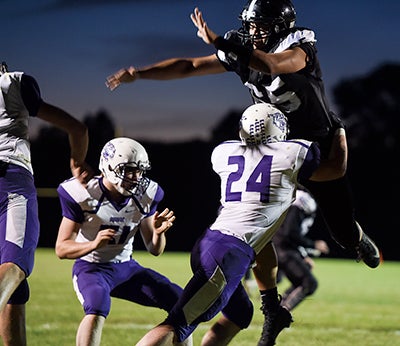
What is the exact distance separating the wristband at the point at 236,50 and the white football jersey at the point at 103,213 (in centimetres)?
86

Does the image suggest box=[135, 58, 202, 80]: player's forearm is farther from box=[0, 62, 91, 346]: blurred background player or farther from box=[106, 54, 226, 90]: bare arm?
box=[0, 62, 91, 346]: blurred background player

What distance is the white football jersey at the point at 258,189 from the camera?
3951mm

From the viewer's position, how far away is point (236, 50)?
414 cm

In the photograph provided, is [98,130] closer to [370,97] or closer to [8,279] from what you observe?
[370,97]

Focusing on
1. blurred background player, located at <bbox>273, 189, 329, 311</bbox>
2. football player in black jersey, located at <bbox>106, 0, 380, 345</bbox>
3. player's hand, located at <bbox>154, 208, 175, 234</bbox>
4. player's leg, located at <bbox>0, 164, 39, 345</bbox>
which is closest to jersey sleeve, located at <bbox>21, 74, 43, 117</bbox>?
player's leg, located at <bbox>0, 164, 39, 345</bbox>

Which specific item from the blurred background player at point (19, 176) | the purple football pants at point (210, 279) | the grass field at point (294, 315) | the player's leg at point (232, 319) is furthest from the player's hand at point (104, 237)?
the grass field at point (294, 315)

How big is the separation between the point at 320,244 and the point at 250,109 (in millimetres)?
4243

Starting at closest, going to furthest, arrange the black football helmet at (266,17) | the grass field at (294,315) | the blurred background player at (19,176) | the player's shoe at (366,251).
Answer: the blurred background player at (19,176) < the black football helmet at (266,17) < the player's shoe at (366,251) < the grass field at (294,315)

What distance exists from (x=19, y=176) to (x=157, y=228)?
70cm

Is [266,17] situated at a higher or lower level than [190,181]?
higher

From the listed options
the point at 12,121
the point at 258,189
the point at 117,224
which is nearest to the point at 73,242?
the point at 117,224

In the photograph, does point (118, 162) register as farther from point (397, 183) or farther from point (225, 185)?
point (397, 183)

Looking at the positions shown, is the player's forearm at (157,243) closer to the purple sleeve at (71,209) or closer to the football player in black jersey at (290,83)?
the purple sleeve at (71,209)

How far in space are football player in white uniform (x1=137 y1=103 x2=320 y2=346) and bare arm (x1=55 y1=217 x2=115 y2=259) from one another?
1.34 feet
